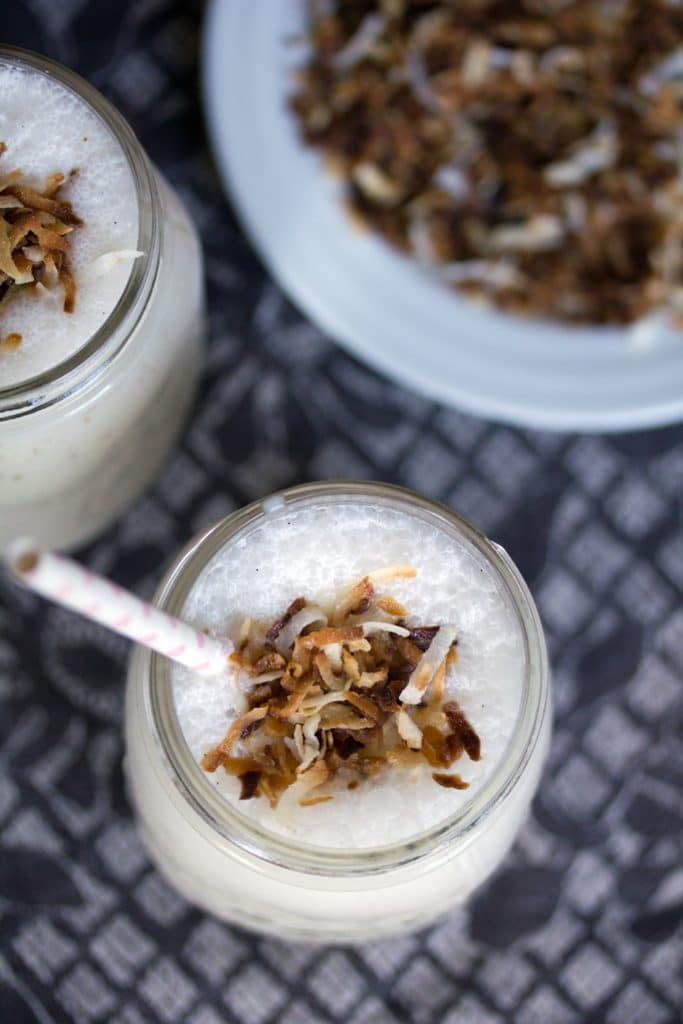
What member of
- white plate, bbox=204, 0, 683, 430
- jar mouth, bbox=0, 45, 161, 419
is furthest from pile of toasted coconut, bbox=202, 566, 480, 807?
white plate, bbox=204, 0, 683, 430

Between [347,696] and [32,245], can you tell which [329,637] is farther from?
[32,245]

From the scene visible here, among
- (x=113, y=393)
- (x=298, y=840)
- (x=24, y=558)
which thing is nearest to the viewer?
(x=24, y=558)

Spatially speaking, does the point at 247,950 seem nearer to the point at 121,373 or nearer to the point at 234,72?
the point at 121,373

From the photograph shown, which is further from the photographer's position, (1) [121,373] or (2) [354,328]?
(2) [354,328]

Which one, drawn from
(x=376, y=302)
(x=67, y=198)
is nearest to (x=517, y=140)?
(x=376, y=302)

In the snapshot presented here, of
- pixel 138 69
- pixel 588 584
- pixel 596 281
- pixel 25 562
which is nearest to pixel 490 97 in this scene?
pixel 596 281

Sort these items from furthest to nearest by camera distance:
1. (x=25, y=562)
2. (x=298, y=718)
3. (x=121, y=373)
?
1. (x=121, y=373)
2. (x=298, y=718)
3. (x=25, y=562)

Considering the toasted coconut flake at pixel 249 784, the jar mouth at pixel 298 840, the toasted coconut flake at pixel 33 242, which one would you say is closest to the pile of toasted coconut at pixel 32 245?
the toasted coconut flake at pixel 33 242
